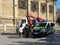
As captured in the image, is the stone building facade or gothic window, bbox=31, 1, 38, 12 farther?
gothic window, bbox=31, 1, 38, 12

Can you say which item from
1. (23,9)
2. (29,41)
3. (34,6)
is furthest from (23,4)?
(29,41)

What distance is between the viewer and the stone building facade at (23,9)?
41.0m

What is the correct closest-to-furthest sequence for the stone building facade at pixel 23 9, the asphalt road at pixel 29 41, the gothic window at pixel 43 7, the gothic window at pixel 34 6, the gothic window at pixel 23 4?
1. the asphalt road at pixel 29 41
2. the stone building facade at pixel 23 9
3. the gothic window at pixel 23 4
4. the gothic window at pixel 34 6
5. the gothic window at pixel 43 7

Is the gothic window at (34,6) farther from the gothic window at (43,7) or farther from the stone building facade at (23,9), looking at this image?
the gothic window at (43,7)

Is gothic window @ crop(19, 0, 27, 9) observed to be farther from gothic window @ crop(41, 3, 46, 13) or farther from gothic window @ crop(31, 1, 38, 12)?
gothic window @ crop(41, 3, 46, 13)

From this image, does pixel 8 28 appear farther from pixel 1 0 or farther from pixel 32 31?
pixel 32 31

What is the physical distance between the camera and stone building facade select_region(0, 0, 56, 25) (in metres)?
41.0

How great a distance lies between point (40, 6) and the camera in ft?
170

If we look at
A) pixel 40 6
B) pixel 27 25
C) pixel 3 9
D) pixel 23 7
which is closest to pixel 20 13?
pixel 23 7

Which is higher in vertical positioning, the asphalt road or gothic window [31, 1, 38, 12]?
gothic window [31, 1, 38, 12]

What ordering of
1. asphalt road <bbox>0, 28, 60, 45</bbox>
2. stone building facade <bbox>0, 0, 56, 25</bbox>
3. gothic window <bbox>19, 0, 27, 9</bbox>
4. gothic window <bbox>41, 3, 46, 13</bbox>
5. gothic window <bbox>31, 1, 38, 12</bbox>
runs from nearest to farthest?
asphalt road <bbox>0, 28, 60, 45</bbox>, stone building facade <bbox>0, 0, 56, 25</bbox>, gothic window <bbox>19, 0, 27, 9</bbox>, gothic window <bbox>31, 1, 38, 12</bbox>, gothic window <bbox>41, 3, 46, 13</bbox>

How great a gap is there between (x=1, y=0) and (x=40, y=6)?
511 inches

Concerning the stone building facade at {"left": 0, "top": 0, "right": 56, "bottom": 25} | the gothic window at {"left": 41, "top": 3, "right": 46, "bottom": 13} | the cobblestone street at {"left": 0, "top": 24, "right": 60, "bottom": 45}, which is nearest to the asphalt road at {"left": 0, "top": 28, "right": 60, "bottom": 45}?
the cobblestone street at {"left": 0, "top": 24, "right": 60, "bottom": 45}

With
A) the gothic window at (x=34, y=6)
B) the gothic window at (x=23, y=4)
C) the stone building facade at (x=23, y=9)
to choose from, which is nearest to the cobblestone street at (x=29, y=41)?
the stone building facade at (x=23, y=9)
